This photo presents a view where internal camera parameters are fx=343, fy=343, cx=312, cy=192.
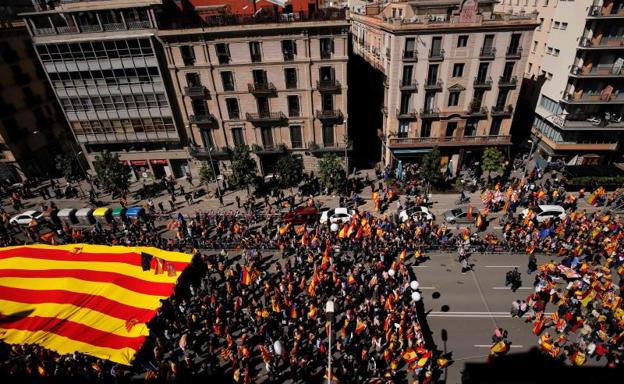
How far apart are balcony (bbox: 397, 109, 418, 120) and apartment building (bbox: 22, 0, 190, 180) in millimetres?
26932

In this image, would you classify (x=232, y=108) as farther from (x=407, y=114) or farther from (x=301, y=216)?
(x=407, y=114)

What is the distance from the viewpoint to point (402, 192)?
134 feet

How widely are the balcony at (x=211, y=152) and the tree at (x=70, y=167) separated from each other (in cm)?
1455

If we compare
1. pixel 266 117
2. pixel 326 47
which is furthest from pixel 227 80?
pixel 326 47

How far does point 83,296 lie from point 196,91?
988 inches

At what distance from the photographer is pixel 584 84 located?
1512 inches

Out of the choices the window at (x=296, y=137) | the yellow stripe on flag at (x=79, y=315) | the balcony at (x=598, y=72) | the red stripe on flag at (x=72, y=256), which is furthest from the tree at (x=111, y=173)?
the balcony at (x=598, y=72)

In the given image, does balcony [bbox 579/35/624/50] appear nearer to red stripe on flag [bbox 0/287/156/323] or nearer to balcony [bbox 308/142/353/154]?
balcony [bbox 308/142/353/154]

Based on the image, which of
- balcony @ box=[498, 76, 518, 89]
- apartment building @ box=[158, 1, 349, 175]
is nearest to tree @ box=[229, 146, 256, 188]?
apartment building @ box=[158, 1, 349, 175]

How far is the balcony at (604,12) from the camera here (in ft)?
113

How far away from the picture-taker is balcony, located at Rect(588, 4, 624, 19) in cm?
3434

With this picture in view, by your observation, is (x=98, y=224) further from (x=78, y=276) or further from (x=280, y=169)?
(x=280, y=169)

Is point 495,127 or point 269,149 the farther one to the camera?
point 269,149

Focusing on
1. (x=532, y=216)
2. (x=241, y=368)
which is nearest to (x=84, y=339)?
(x=241, y=368)
